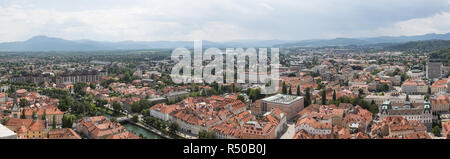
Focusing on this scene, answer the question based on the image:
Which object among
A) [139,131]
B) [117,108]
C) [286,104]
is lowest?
[139,131]

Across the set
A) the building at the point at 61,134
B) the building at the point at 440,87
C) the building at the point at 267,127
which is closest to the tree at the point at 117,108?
the building at the point at 61,134

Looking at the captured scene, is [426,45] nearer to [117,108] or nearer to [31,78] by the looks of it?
[31,78]

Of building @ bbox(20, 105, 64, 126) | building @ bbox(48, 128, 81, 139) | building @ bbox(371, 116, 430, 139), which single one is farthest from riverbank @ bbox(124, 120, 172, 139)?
building @ bbox(371, 116, 430, 139)

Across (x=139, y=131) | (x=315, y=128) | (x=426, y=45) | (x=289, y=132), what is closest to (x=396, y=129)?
(x=315, y=128)

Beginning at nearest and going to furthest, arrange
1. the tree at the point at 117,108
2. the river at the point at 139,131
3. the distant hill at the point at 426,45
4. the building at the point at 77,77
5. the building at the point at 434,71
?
the river at the point at 139,131, the tree at the point at 117,108, the building at the point at 434,71, the building at the point at 77,77, the distant hill at the point at 426,45

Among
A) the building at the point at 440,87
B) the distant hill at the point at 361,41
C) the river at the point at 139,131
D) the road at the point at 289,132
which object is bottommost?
the river at the point at 139,131

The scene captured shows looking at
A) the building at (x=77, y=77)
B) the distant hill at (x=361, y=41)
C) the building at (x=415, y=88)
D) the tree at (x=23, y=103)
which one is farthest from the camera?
the distant hill at (x=361, y=41)

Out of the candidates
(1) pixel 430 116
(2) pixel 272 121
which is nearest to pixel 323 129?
→ (2) pixel 272 121

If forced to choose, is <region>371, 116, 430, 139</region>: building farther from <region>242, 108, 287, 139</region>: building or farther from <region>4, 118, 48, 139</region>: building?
<region>4, 118, 48, 139</region>: building

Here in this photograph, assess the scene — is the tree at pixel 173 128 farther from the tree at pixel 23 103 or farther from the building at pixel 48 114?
the tree at pixel 23 103
